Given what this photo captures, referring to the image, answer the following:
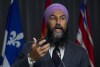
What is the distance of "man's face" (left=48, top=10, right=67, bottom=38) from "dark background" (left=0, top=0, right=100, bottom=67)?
1648 mm

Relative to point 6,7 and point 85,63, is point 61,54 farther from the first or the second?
point 6,7

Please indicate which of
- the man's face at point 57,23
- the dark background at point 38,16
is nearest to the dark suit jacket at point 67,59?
the man's face at point 57,23

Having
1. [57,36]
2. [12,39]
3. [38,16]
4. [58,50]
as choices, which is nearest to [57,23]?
[57,36]

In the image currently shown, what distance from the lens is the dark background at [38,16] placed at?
372cm

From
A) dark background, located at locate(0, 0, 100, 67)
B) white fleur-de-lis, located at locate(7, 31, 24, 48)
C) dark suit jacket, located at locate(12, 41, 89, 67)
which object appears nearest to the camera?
dark suit jacket, located at locate(12, 41, 89, 67)

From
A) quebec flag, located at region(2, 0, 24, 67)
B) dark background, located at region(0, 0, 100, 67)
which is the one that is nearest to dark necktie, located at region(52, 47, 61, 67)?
quebec flag, located at region(2, 0, 24, 67)

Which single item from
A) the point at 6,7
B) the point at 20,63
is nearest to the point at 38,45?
the point at 20,63

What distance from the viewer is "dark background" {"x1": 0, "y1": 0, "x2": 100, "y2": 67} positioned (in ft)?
12.2

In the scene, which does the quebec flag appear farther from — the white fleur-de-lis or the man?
the man

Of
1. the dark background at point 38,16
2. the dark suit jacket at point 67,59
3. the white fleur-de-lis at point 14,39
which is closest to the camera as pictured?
the dark suit jacket at point 67,59

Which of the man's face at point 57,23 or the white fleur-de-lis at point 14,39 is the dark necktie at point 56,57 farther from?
the white fleur-de-lis at point 14,39

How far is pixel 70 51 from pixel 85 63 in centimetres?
15

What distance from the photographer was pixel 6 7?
3.71m

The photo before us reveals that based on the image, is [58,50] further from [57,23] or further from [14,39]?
[14,39]
